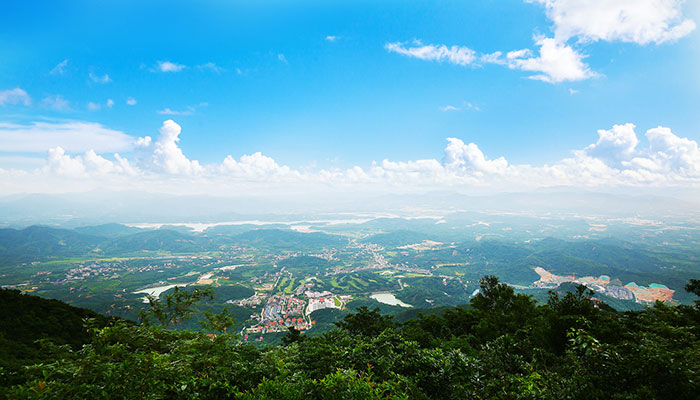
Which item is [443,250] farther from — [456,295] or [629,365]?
[629,365]

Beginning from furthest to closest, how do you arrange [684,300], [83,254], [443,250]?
[443,250]
[83,254]
[684,300]

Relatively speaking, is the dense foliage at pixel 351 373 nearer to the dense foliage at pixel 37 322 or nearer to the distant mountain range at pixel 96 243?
the dense foliage at pixel 37 322

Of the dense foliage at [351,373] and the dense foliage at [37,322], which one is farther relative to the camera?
the dense foliage at [37,322]

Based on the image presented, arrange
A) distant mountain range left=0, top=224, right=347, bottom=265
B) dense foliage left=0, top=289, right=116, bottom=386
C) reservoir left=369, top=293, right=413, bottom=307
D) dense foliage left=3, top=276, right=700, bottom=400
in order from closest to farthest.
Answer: dense foliage left=3, top=276, right=700, bottom=400, dense foliage left=0, top=289, right=116, bottom=386, reservoir left=369, top=293, right=413, bottom=307, distant mountain range left=0, top=224, right=347, bottom=265

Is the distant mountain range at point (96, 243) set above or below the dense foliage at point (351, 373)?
below

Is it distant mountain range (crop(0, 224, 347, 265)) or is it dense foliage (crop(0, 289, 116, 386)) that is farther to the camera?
distant mountain range (crop(0, 224, 347, 265))

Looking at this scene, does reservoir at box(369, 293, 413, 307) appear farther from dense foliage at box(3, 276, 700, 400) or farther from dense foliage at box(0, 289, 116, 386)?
dense foliage at box(3, 276, 700, 400)

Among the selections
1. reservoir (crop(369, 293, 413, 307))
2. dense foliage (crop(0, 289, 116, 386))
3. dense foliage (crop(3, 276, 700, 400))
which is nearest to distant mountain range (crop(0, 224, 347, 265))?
reservoir (crop(369, 293, 413, 307))

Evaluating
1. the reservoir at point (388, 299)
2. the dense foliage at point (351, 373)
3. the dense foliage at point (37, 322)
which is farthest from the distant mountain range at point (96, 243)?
the dense foliage at point (351, 373)

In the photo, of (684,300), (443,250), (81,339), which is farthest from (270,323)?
(443,250)

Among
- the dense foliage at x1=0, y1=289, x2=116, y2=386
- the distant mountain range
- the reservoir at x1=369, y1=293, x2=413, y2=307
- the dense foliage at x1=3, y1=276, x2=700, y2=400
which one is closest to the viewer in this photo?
the dense foliage at x1=3, y1=276, x2=700, y2=400

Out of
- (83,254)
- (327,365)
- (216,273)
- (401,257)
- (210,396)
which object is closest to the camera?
(210,396)
